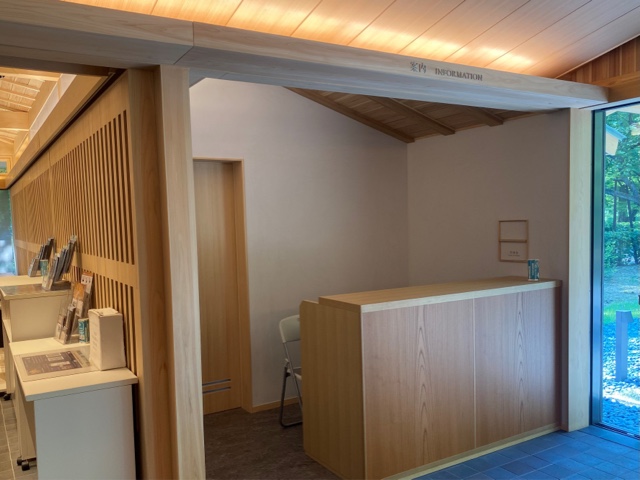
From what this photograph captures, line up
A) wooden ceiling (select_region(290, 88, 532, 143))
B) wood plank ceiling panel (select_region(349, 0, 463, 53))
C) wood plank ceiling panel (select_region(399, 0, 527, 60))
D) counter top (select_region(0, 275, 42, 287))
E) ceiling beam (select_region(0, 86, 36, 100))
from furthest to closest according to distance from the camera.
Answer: ceiling beam (select_region(0, 86, 36, 100)) < wooden ceiling (select_region(290, 88, 532, 143)) < counter top (select_region(0, 275, 42, 287)) < wood plank ceiling panel (select_region(399, 0, 527, 60)) < wood plank ceiling panel (select_region(349, 0, 463, 53))

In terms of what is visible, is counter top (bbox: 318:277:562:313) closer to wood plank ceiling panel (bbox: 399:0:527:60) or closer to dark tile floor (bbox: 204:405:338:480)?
dark tile floor (bbox: 204:405:338:480)

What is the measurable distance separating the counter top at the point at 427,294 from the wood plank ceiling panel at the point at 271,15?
4.91ft

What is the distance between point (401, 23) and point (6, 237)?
30.6 ft

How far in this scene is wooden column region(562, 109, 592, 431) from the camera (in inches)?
147

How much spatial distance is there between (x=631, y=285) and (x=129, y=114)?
3405 mm

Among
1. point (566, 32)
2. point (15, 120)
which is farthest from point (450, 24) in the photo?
point (15, 120)

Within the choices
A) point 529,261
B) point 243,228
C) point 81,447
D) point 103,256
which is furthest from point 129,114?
point 529,261

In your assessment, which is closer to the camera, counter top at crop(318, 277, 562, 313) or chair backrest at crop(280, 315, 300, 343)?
counter top at crop(318, 277, 562, 313)

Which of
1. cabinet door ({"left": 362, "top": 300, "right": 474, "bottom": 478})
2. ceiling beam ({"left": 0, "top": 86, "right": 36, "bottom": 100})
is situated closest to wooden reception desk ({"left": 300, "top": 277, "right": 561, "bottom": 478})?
cabinet door ({"left": 362, "top": 300, "right": 474, "bottom": 478})

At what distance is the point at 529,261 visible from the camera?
12.8ft

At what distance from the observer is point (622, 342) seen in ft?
12.4

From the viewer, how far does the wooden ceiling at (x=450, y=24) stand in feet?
7.50

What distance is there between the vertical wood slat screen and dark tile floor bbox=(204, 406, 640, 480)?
1.31m

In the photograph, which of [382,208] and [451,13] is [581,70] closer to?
[451,13]
